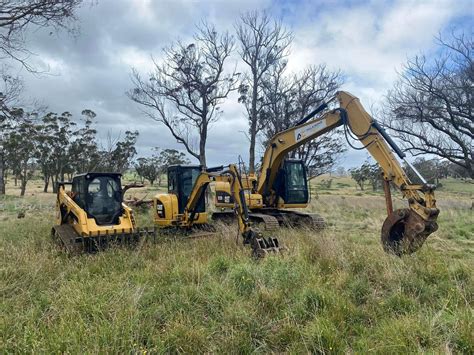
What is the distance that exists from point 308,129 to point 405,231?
156 inches

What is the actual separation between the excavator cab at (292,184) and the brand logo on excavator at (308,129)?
8.09 ft

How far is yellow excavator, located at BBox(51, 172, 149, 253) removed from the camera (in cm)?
878

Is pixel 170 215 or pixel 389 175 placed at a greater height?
pixel 389 175

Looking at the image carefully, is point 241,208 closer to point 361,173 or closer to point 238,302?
point 238,302

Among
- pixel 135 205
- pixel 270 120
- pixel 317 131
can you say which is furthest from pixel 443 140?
pixel 135 205

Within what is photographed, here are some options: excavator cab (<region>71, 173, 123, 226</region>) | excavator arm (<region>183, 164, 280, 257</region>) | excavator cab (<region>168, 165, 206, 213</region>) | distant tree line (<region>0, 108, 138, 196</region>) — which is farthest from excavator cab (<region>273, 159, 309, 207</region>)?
distant tree line (<region>0, 108, 138, 196</region>)

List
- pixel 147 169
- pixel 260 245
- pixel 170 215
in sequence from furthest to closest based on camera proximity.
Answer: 1. pixel 147 169
2. pixel 170 215
3. pixel 260 245

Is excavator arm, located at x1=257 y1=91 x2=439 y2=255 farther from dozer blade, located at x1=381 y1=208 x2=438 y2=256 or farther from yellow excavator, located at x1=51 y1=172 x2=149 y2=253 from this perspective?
yellow excavator, located at x1=51 y1=172 x2=149 y2=253

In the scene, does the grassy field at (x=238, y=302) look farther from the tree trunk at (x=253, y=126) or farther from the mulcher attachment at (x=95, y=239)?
the tree trunk at (x=253, y=126)

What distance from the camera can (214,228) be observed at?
11828mm

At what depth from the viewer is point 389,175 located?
24.4 feet

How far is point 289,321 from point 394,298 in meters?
1.56

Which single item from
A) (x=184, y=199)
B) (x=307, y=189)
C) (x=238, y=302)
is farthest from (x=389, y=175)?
(x=184, y=199)

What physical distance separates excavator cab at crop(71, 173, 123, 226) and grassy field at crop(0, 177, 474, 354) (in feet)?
6.17
